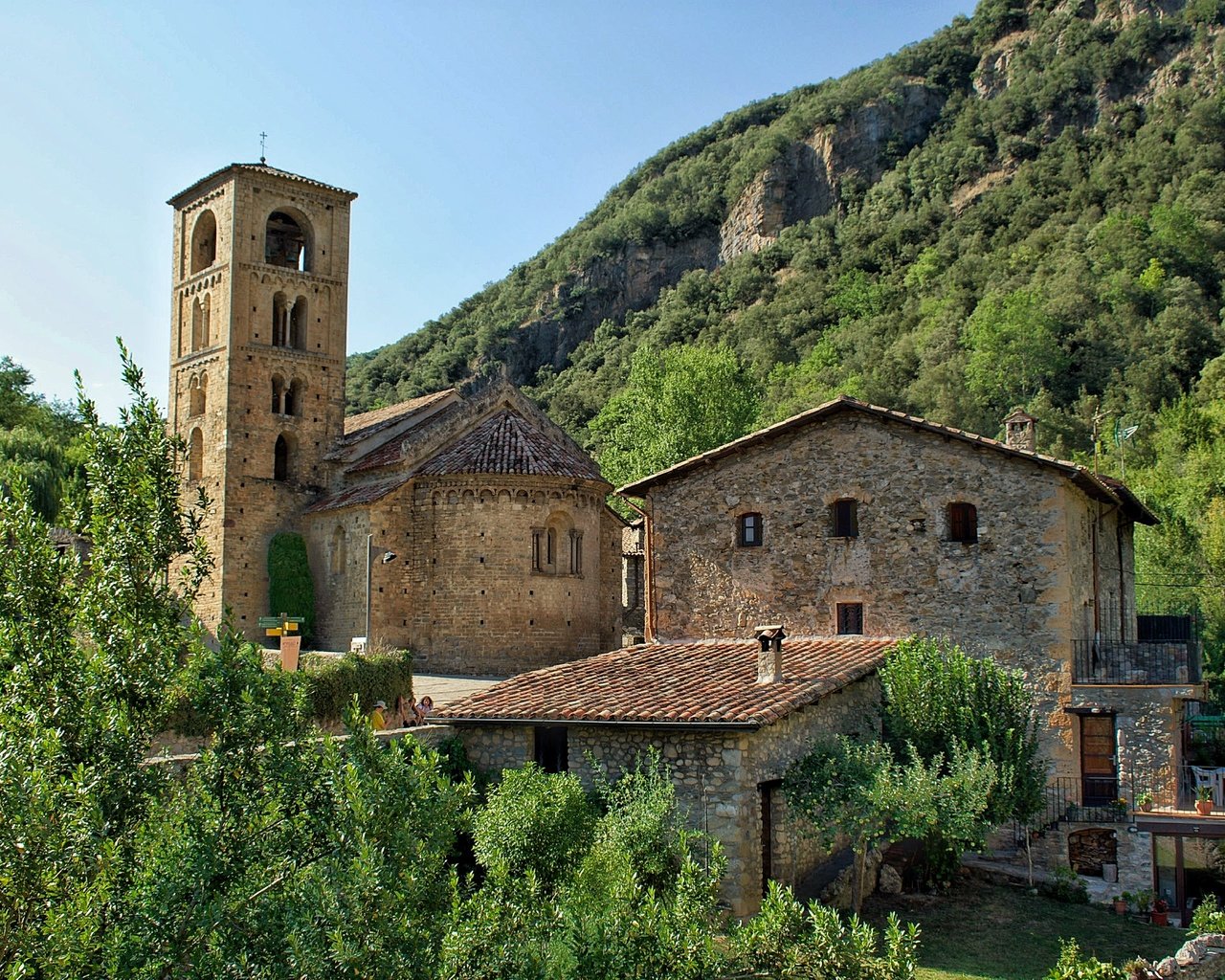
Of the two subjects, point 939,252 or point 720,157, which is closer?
point 939,252

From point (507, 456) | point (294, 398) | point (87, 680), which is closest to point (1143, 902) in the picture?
point (87, 680)

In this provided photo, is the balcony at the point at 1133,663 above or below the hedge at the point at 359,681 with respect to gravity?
above

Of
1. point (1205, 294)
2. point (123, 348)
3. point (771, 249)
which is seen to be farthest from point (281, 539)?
point (771, 249)

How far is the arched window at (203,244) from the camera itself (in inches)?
1512

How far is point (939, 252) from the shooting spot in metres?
88.7

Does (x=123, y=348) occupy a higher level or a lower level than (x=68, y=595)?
higher

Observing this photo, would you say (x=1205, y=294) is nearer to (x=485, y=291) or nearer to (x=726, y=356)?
(x=726, y=356)

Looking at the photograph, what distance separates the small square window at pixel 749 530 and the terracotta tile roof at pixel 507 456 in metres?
11.0

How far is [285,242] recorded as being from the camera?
39125mm

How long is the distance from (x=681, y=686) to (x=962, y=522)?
6.57m

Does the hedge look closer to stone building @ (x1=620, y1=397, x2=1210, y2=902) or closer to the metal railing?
stone building @ (x1=620, y1=397, x2=1210, y2=902)

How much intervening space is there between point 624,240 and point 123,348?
115676 millimetres

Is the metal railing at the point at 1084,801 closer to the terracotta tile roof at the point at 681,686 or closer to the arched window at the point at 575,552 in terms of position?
the terracotta tile roof at the point at 681,686

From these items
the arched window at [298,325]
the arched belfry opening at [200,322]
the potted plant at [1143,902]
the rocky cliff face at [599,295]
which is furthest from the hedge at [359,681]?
the rocky cliff face at [599,295]
